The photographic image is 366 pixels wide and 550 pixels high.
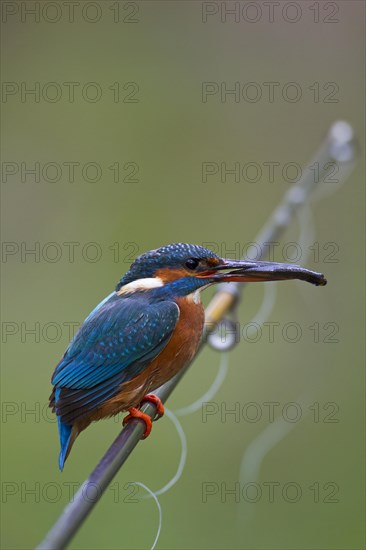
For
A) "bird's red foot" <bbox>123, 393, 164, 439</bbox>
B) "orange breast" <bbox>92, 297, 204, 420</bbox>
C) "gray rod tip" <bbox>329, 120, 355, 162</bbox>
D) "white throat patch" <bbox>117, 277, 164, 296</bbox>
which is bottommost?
"bird's red foot" <bbox>123, 393, 164, 439</bbox>

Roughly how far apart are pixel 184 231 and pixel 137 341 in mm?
2318

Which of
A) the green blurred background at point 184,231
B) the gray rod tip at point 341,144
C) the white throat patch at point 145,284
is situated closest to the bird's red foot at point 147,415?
the white throat patch at point 145,284

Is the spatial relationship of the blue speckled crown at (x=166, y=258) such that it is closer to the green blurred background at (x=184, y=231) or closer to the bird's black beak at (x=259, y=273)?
the bird's black beak at (x=259, y=273)

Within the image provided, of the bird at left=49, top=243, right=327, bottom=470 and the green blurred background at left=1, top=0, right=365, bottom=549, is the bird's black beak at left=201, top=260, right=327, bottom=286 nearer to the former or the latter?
the bird at left=49, top=243, right=327, bottom=470

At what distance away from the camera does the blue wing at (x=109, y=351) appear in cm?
184

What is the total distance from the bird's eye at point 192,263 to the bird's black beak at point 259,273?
0.03m

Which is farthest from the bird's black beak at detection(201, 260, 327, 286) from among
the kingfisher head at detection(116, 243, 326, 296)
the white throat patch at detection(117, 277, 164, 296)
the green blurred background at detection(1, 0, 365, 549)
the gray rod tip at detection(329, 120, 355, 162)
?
the green blurred background at detection(1, 0, 365, 549)

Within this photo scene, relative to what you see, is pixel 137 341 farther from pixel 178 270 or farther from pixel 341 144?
pixel 341 144

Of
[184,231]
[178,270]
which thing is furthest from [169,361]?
[184,231]

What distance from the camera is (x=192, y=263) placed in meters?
1.91

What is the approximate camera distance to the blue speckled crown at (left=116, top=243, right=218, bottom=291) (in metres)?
1.90

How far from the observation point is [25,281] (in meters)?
4.03

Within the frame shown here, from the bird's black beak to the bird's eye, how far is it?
0.09 ft

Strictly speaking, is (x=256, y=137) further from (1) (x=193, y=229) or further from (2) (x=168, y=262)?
(2) (x=168, y=262)
